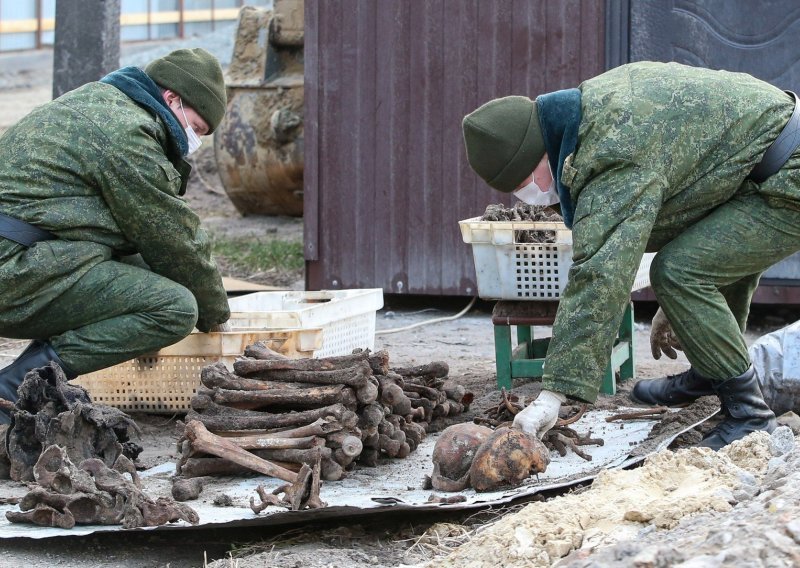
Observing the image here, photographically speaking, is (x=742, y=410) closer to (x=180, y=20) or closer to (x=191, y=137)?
(x=191, y=137)

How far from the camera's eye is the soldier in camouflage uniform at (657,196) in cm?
459

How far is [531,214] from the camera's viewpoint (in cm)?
659

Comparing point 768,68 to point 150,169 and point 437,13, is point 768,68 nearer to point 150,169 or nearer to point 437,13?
point 437,13

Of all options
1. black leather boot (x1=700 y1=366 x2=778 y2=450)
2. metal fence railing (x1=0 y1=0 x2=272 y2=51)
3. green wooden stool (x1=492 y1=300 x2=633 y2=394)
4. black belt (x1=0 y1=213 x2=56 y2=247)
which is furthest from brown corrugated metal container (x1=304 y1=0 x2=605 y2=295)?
metal fence railing (x1=0 y1=0 x2=272 y2=51)

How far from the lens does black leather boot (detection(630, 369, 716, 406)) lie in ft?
19.1

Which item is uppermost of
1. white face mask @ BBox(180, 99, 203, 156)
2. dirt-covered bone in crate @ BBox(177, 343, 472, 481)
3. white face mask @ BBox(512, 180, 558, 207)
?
white face mask @ BBox(180, 99, 203, 156)

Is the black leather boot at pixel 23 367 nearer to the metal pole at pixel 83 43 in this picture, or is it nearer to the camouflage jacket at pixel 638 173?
the camouflage jacket at pixel 638 173

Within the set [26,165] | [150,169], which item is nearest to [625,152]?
[150,169]

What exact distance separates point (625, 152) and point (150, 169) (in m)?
2.16

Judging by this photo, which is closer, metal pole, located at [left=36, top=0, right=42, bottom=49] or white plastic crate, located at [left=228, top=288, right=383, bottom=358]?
white plastic crate, located at [left=228, top=288, right=383, bottom=358]

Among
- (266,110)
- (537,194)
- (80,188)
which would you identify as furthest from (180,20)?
(537,194)

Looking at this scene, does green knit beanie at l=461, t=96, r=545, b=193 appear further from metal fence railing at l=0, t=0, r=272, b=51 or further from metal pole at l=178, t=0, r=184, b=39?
metal pole at l=178, t=0, r=184, b=39

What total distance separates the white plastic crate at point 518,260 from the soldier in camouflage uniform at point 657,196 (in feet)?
4.09

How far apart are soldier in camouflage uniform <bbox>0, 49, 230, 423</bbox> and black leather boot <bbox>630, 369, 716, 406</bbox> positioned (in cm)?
232
